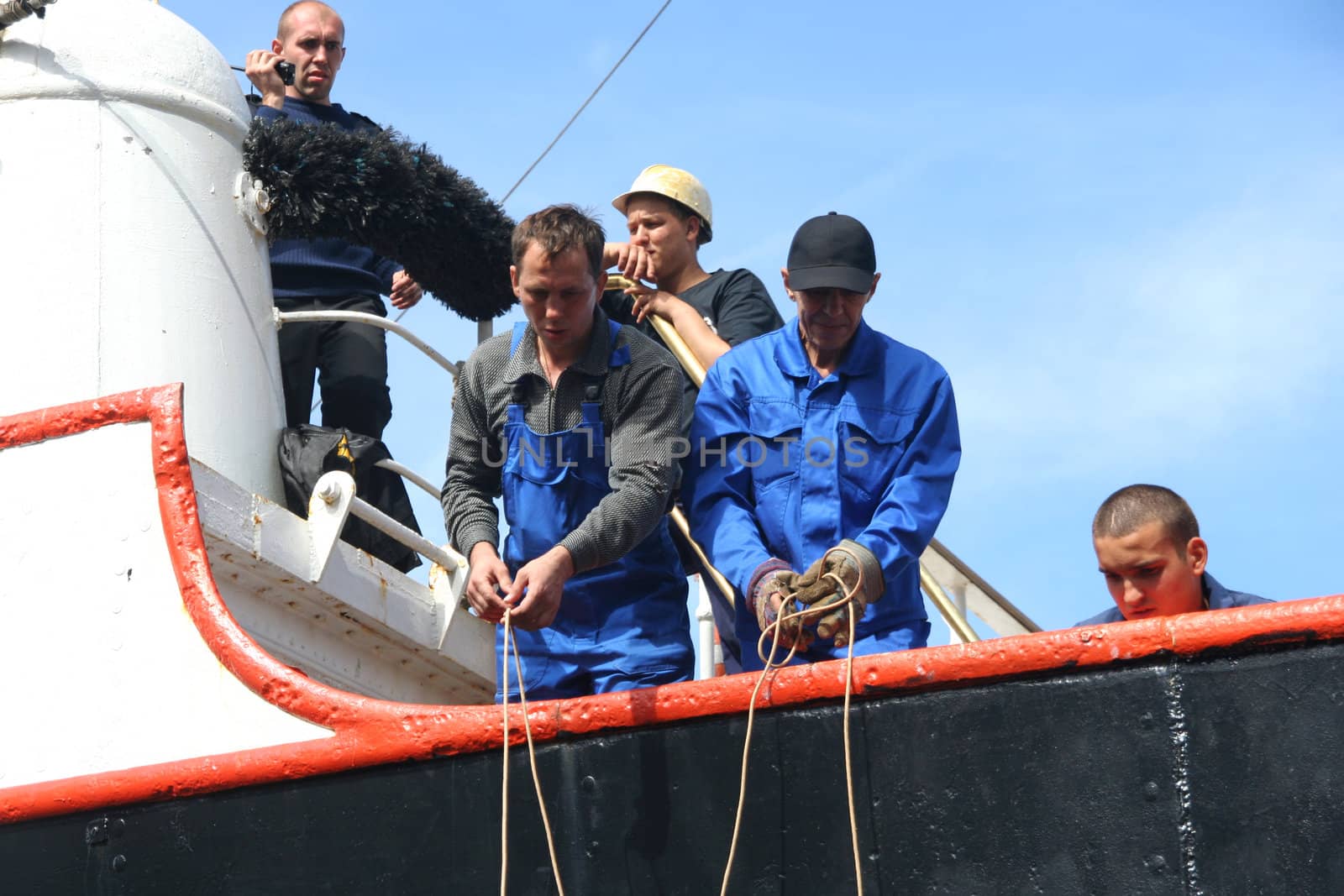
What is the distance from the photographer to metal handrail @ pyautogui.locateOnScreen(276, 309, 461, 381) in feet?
19.4

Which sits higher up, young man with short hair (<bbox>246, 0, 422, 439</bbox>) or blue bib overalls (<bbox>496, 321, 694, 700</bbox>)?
young man with short hair (<bbox>246, 0, 422, 439</bbox>)

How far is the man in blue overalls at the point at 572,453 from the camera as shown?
13.8ft

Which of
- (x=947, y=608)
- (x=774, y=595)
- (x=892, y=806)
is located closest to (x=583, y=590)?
(x=774, y=595)

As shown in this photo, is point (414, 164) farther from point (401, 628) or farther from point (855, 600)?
point (855, 600)

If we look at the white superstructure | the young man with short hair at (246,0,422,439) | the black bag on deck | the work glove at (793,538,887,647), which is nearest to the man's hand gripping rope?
the work glove at (793,538,887,647)

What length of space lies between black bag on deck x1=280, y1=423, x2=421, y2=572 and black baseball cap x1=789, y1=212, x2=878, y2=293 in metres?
1.85

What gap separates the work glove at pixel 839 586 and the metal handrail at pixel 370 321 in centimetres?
234

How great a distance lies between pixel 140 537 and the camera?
4.45 m

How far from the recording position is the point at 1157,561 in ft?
13.3

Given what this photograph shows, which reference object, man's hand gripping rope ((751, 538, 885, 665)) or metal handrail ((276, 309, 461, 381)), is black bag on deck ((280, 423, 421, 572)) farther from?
man's hand gripping rope ((751, 538, 885, 665))

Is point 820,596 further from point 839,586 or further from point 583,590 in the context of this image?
point 583,590

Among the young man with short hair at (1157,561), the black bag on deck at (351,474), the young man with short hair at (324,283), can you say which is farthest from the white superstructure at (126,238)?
the young man with short hair at (1157,561)

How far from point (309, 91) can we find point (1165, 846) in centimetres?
466

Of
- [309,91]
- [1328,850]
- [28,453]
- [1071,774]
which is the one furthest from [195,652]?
[309,91]
